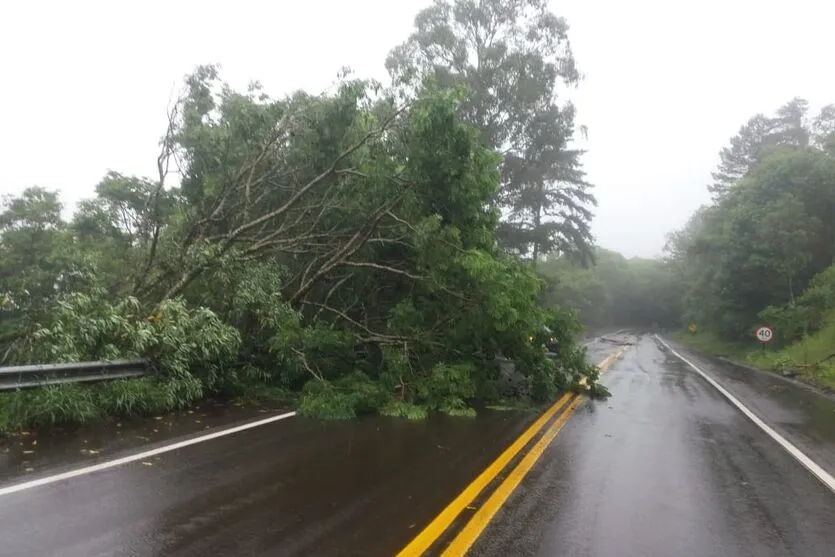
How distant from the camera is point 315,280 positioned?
42.6 ft

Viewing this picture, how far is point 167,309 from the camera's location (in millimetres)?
10242

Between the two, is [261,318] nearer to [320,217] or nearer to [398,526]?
[320,217]

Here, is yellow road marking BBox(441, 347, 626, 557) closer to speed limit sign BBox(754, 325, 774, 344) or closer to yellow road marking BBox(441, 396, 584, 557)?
yellow road marking BBox(441, 396, 584, 557)

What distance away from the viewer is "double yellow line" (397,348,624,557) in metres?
4.45

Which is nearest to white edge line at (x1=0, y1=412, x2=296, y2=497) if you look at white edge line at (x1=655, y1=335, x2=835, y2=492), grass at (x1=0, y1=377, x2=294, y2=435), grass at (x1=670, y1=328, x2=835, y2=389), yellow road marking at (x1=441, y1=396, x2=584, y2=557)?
grass at (x1=0, y1=377, x2=294, y2=435)

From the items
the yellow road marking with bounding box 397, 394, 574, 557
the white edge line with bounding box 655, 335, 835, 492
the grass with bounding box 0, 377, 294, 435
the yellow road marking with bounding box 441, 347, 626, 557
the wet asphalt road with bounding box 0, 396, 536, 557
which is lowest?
the white edge line with bounding box 655, 335, 835, 492

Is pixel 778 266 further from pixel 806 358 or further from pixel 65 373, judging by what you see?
pixel 65 373

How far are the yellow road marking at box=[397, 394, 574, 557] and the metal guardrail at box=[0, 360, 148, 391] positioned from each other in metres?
5.28

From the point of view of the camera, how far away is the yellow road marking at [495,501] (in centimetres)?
446

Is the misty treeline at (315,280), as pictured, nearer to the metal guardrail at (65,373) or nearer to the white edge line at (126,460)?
the metal guardrail at (65,373)

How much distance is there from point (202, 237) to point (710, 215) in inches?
1573

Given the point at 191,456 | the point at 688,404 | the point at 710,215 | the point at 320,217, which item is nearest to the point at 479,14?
the point at 710,215

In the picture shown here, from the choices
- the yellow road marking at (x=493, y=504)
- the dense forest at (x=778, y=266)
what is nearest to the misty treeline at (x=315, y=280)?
→ the yellow road marking at (x=493, y=504)

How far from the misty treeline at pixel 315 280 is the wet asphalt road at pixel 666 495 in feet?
8.65
